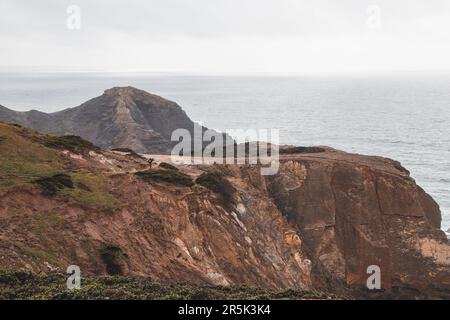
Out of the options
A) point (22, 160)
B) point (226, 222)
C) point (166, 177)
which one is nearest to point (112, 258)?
point (166, 177)

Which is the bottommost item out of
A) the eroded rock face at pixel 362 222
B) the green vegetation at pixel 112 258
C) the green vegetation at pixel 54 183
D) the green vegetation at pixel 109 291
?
the eroded rock face at pixel 362 222

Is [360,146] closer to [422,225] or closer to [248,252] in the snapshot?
[422,225]

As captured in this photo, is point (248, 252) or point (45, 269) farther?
point (248, 252)

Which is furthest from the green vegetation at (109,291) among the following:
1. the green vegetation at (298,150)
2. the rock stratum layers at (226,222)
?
the green vegetation at (298,150)

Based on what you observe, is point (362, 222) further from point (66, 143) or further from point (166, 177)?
point (66, 143)

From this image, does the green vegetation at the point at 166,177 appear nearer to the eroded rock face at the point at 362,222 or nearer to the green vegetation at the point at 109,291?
the eroded rock face at the point at 362,222

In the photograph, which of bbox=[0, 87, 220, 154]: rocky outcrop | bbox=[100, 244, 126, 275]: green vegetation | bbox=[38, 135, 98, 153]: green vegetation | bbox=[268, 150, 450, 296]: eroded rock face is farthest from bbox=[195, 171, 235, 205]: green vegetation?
bbox=[0, 87, 220, 154]: rocky outcrop
